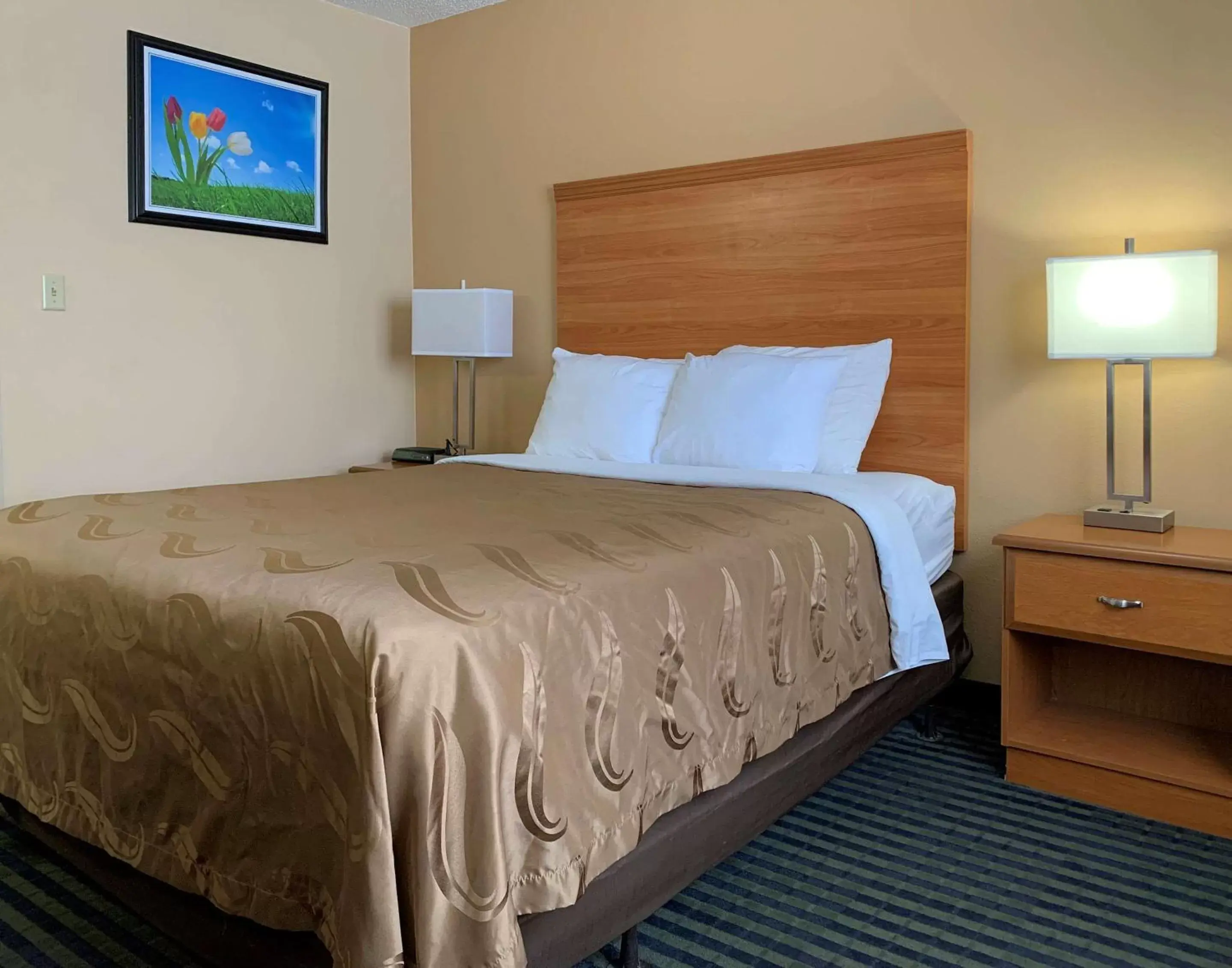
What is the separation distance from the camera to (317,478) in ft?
9.68

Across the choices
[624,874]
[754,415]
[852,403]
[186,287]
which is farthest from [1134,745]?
[186,287]

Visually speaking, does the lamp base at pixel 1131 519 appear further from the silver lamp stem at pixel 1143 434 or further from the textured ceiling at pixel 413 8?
the textured ceiling at pixel 413 8

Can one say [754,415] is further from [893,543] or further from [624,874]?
[624,874]

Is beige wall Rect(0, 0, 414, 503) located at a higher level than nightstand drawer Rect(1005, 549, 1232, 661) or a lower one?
higher

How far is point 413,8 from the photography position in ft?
14.2

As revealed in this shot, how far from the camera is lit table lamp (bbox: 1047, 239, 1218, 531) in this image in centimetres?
241

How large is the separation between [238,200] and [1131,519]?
3.33m

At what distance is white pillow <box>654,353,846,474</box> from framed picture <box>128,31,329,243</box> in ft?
6.57

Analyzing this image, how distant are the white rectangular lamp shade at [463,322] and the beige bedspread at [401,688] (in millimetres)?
1797

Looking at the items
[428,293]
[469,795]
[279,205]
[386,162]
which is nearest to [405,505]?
[469,795]

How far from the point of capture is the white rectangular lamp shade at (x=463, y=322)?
3969 mm

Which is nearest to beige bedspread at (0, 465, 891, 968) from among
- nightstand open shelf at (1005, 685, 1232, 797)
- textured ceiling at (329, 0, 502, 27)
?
nightstand open shelf at (1005, 685, 1232, 797)

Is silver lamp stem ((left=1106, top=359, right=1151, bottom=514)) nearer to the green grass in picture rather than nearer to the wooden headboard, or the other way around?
the wooden headboard

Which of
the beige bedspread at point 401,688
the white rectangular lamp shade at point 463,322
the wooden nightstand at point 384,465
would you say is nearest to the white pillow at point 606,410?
the white rectangular lamp shade at point 463,322
